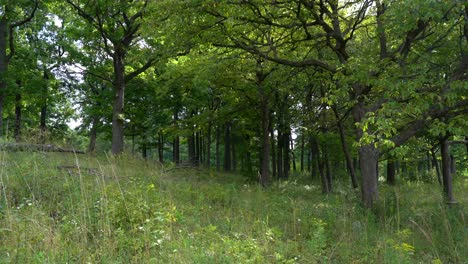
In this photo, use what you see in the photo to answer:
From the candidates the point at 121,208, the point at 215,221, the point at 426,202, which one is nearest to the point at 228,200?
the point at 215,221

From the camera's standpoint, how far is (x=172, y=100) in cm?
2217

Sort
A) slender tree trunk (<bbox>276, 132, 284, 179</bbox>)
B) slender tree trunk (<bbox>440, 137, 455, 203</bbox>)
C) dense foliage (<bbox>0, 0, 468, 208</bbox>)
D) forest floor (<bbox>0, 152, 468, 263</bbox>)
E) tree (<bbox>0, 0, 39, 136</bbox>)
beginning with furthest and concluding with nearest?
slender tree trunk (<bbox>276, 132, 284, 179</bbox>)
tree (<bbox>0, 0, 39, 136</bbox>)
slender tree trunk (<bbox>440, 137, 455, 203</bbox>)
dense foliage (<bbox>0, 0, 468, 208</bbox>)
forest floor (<bbox>0, 152, 468, 263</bbox>)

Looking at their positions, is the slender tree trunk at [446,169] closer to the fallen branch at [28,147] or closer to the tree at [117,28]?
the tree at [117,28]

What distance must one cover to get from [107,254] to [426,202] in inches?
413

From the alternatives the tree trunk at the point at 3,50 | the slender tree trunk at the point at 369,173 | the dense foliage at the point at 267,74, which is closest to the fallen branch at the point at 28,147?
the dense foliage at the point at 267,74

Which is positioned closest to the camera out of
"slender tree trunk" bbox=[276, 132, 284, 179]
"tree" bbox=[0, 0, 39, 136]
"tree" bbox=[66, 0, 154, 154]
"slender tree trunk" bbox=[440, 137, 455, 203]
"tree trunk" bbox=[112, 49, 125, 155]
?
"slender tree trunk" bbox=[440, 137, 455, 203]

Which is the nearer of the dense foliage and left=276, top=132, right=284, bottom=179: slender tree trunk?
the dense foliage

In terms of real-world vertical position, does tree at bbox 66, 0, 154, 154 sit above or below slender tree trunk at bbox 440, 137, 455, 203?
above

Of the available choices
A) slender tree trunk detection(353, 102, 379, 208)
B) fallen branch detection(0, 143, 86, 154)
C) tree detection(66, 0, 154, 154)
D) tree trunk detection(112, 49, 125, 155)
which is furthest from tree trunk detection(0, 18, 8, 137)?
slender tree trunk detection(353, 102, 379, 208)

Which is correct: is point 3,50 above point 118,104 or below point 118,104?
above

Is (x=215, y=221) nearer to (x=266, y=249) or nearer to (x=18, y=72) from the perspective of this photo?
(x=266, y=249)

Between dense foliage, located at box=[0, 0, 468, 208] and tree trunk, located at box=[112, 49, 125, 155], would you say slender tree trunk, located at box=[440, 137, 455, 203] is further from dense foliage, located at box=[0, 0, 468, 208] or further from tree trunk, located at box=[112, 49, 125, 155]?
tree trunk, located at box=[112, 49, 125, 155]

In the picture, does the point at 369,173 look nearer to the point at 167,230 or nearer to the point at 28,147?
the point at 167,230

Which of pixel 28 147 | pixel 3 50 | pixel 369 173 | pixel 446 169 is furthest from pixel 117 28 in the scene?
pixel 446 169
